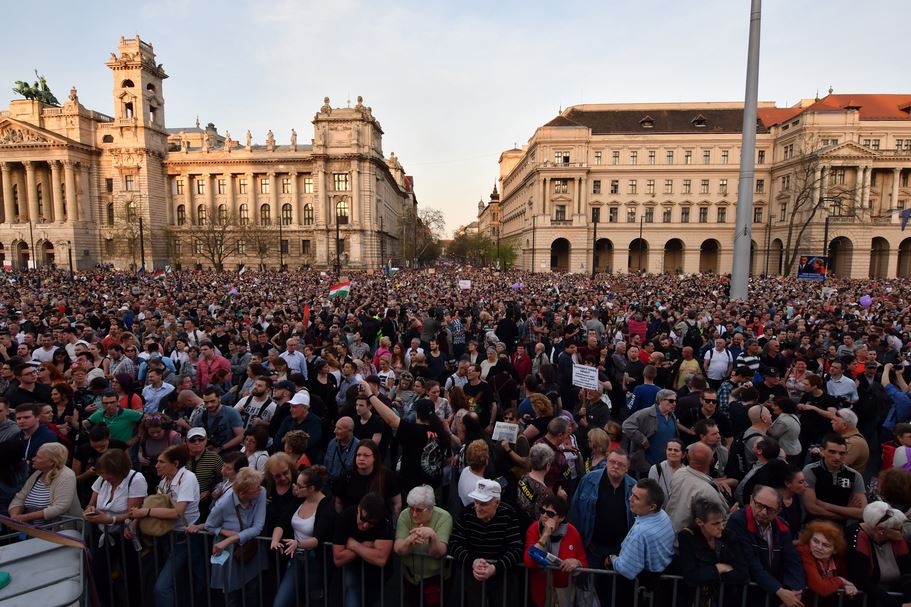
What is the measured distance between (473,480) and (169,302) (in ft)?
60.9

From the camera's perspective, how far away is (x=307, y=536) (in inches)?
164

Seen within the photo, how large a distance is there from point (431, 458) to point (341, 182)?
6719cm

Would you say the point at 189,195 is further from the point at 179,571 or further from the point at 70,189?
the point at 179,571

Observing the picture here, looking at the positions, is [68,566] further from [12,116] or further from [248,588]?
[12,116]

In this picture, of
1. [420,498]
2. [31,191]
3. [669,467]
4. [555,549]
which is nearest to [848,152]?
[669,467]

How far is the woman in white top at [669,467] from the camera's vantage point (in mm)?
4613

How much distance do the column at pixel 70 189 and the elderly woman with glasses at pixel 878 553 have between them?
273 ft

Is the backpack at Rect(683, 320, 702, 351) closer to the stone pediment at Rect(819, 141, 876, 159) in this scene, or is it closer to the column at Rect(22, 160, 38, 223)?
the stone pediment at Rect(819, 141, 876, 159)

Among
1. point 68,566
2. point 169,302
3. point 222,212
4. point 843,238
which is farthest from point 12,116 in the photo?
point 843,238

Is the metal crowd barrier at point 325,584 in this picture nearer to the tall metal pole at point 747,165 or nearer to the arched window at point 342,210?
the tall metal pole at point 747,165

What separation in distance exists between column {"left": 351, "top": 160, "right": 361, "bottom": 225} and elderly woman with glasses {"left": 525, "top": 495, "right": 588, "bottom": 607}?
6662 centimetres

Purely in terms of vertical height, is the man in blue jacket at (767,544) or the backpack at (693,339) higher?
the backpack at (693,339)

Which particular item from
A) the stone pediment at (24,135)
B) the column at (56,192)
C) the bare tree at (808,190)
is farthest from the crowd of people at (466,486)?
the column at (56,192)

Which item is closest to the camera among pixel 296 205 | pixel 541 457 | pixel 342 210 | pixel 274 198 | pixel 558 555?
pixel 558 555
